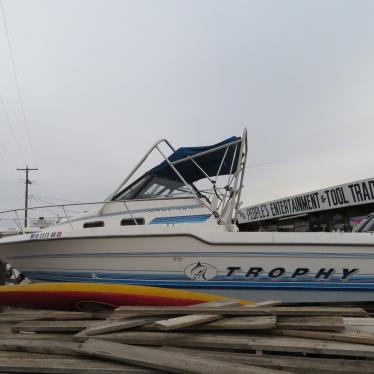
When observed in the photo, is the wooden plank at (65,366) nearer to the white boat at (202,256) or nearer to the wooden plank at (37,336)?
the wooden plank at (37,336)

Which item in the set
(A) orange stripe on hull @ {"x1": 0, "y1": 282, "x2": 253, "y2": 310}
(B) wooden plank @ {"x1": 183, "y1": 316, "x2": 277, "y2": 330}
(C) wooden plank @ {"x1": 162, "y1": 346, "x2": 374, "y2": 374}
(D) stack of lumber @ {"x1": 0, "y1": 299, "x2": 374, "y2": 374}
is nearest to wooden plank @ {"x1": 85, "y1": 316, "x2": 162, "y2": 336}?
(D) stack of lumber @ {"x1": 0, "y1": 299, "x2": 374, "y2": 374}

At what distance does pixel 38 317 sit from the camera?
457cm

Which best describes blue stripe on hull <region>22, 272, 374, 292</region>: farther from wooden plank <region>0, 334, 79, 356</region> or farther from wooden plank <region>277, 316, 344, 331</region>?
wooden plank <region>0, 334, 79, 356</region>

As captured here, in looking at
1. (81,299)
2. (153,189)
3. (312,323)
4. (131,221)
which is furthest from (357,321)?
(153,189)

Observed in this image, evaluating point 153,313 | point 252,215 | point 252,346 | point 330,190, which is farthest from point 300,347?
point 252,215

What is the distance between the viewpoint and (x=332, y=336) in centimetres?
325

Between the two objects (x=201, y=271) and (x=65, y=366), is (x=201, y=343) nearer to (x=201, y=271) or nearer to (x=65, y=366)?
(x=65, y=366)

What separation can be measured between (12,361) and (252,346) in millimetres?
1783

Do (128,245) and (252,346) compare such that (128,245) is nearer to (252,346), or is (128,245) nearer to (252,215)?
(252,346)

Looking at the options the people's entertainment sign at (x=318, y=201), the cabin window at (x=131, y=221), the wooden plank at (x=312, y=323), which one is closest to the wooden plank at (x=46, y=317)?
the wooden plank at (x=312, y=323)

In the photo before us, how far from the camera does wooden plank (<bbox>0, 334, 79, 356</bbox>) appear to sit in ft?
10.9

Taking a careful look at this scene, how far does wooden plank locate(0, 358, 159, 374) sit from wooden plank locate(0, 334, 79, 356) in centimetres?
14

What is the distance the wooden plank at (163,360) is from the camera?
2.77 m

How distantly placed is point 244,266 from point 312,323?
85.2 inches
